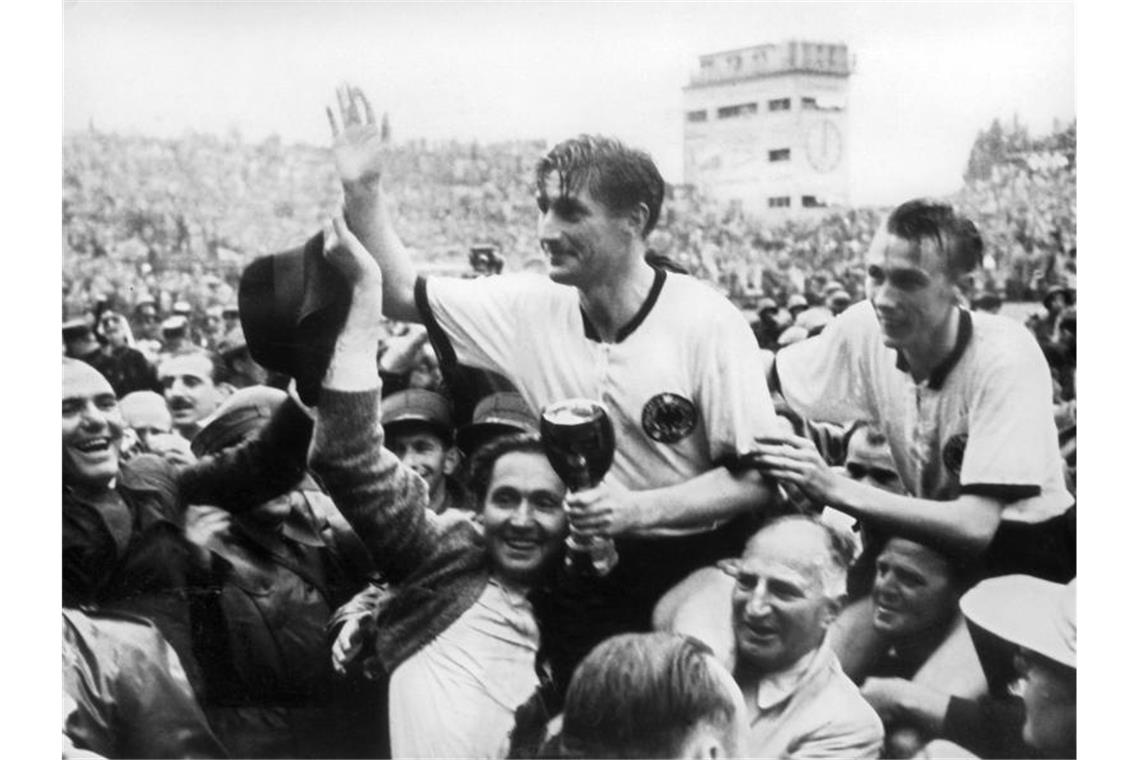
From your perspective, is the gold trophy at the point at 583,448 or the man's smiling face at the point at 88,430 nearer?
the gold trophy at the point at 583,448

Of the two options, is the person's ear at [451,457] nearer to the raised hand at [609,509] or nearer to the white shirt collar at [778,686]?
the raised hand at [609,509]

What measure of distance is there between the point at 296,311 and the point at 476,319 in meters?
0.48

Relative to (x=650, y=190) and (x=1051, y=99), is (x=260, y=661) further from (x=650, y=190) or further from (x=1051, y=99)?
(x=1051, y=99)

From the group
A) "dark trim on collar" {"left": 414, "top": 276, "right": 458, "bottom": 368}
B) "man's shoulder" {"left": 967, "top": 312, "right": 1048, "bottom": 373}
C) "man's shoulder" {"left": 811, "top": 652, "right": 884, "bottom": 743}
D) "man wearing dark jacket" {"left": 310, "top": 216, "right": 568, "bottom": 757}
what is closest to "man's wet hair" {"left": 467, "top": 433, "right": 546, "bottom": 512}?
"man wearing dark jacket" {"left": 310, "top": 216, "right": 568, "bottom": 757}

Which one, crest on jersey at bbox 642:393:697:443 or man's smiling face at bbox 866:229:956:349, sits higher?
man's smiling face at bbox 866:229:956:349

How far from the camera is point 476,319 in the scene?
3492 mm

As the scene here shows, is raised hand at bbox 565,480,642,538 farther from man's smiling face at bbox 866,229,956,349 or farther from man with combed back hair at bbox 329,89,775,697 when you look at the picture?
man's smiling face at bbox 866,229,956,349

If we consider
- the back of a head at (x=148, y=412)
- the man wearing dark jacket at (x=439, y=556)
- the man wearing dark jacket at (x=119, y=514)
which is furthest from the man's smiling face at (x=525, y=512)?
the back of a head at (x=148, y=412)

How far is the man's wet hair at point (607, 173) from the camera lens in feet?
11.3

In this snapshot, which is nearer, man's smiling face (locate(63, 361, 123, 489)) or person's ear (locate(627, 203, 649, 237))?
person's ear (locate(627, 203, 649, 237))

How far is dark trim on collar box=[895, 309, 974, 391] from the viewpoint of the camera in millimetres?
3467

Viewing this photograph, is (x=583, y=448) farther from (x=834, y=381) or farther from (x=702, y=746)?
(x=702, y=746)

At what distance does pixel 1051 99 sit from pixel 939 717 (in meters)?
1.69

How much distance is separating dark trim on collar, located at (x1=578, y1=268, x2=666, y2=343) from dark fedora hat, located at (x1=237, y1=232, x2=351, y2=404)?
638mm
